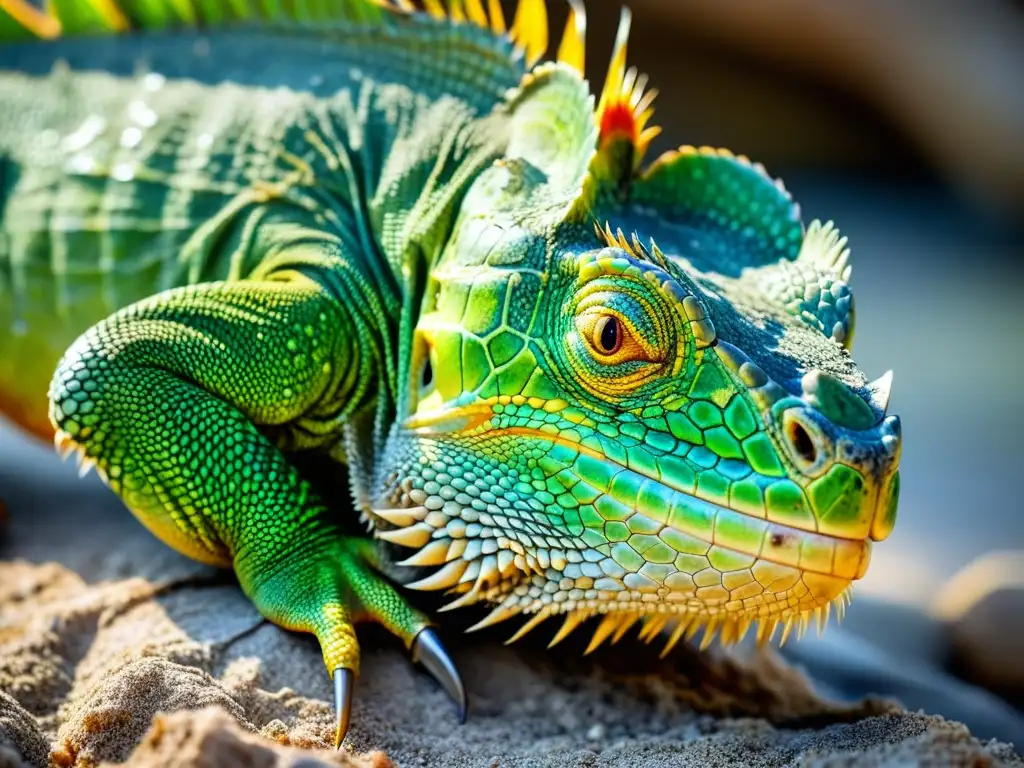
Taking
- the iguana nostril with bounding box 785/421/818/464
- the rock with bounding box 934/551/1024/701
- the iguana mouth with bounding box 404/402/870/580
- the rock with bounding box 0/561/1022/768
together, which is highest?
the iguana nostril with bounding box 785/421/818/464

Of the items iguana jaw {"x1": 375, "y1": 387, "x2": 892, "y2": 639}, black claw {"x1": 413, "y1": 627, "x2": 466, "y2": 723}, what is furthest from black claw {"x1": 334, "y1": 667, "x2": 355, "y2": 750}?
iguana jaw {"x1": 375, "y1": 387, "x2": 892, "y2": 639}

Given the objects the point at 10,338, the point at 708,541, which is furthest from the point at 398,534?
the point at 10,338

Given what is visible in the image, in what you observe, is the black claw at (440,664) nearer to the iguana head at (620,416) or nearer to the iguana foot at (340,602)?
the iguana foot at (340,602)

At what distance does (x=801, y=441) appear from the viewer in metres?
2.96

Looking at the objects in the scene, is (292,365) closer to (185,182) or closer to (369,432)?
(369,432)

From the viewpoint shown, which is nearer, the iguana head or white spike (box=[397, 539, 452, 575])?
the iguana head

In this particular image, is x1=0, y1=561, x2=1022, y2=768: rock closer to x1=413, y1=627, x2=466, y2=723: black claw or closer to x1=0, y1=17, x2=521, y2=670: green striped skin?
x1=413, y1=627, x2=466, y2=723: black claw

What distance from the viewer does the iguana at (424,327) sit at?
10.3 ft

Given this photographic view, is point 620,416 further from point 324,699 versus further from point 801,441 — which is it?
point 324,699

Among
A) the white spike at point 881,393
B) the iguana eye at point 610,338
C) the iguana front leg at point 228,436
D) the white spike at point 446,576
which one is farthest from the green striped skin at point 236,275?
the white spike at point 881,393

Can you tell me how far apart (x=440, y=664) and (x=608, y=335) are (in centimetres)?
139

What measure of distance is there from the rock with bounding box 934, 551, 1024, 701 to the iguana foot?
3547 mm

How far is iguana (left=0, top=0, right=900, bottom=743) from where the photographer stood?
3.14 metres

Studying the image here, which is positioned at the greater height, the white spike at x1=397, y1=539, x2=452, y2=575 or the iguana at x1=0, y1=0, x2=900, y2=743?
the iguana at x1=0, y1=0, x2=900, y2=743
